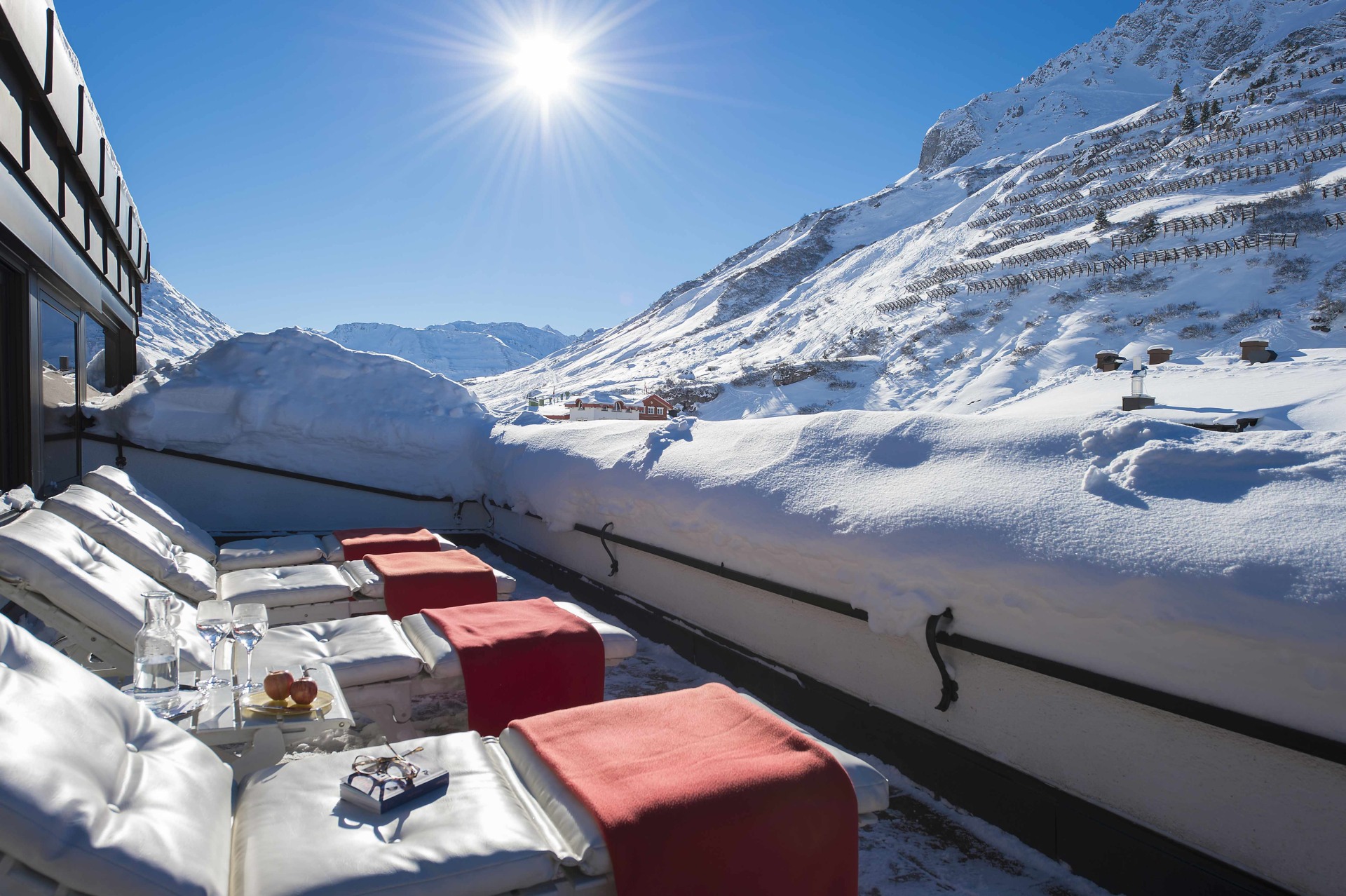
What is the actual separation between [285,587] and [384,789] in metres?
2.32

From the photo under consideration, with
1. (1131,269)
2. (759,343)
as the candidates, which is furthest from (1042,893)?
(759,343)

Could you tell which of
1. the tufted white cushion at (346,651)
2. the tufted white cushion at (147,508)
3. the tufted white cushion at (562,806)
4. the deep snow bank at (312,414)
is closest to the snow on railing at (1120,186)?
the deep snow bank at (312,414)

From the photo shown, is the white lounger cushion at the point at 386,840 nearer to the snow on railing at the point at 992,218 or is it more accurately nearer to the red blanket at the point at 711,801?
the red blanket at the point at 711,801

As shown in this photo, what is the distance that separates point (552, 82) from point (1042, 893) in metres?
7.47

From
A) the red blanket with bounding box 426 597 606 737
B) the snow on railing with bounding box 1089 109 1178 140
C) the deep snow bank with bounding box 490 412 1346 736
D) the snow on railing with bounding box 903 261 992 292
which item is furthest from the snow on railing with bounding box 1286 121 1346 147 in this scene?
the red blanket with bounding box 426 597 606 737

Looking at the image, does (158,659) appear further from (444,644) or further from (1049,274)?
(1049,274)

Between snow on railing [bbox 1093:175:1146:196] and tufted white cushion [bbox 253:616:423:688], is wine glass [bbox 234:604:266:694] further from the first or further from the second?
snow on railing [bbox 1093:175:1146:196]

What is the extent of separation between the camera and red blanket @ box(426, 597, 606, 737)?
2.39 metres

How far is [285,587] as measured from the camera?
336 centimetres

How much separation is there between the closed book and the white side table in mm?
327

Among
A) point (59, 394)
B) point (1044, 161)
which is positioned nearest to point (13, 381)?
point (59, 394)

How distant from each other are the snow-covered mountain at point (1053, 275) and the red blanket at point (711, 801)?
17719mm

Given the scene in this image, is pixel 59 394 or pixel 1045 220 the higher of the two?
pixel 1045 220

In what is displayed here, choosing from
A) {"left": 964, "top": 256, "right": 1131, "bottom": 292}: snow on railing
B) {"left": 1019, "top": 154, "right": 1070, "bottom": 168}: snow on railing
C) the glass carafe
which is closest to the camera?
the glass carafe
